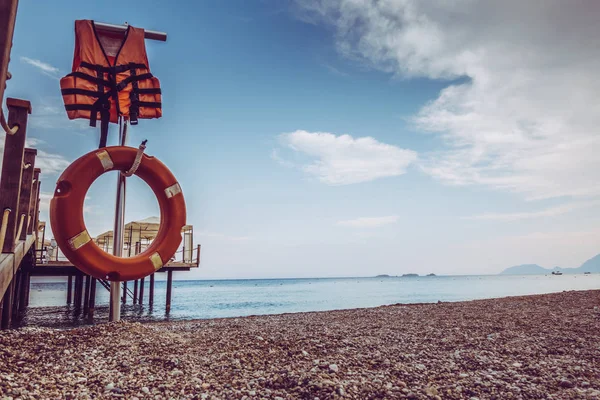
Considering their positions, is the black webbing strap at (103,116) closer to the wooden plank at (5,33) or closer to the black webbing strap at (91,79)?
the black webbing strap at (91,79)

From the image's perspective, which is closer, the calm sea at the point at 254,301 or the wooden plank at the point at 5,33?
the wooden plank at the point at 5,33

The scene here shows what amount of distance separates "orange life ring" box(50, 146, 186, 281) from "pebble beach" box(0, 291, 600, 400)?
3.29 feet

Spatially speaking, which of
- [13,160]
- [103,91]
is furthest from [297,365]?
[13,160]

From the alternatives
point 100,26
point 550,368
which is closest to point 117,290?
point 100,26

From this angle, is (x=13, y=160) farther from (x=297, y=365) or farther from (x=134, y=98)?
(x=297, y=365)

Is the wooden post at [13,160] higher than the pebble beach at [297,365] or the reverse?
higher

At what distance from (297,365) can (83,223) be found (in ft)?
8.64

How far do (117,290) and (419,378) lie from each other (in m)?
3.62

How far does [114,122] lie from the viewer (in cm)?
490

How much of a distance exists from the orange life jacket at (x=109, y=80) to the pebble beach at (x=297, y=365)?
2.51m

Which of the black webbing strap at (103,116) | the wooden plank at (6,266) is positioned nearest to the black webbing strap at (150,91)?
the black webbing strap at (103,116)

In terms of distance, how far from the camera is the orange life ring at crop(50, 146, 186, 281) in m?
4.11

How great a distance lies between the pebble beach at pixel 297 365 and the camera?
3.72 metres

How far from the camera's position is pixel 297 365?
183 inches
